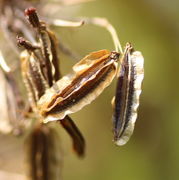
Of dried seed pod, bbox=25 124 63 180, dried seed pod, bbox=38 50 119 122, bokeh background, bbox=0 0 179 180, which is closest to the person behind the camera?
dried seed pod, bbox=38 50 119 122

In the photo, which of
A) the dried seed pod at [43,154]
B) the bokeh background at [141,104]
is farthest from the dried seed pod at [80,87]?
the bokeh background at [141,104]

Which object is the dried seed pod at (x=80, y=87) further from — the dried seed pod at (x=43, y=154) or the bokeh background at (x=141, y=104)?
the bokeh background at (x=141, y=104)

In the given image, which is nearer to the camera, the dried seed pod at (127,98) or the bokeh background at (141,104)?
the dried seed pod at (127,98)

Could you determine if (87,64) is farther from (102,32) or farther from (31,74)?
(102,32)

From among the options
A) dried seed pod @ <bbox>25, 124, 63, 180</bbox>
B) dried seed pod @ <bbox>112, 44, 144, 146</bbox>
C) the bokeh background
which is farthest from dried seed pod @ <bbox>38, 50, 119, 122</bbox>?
the bokeh background

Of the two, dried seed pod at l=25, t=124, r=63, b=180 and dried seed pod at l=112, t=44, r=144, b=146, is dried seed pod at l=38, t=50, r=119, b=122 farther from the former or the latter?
dried seed pod at l=25, t=124, r=63, b=180

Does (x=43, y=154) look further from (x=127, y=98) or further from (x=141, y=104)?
(x=141, y=104)
